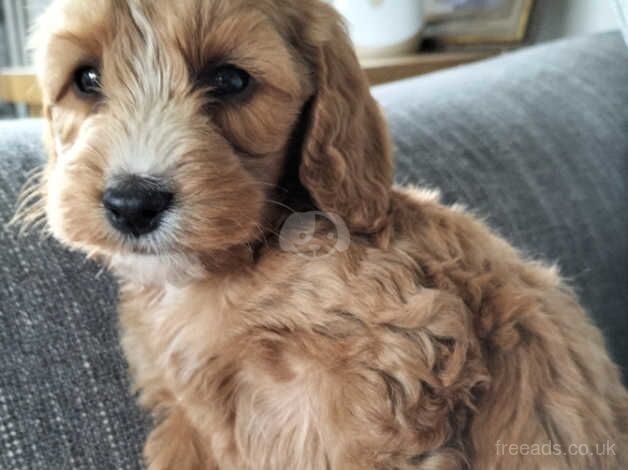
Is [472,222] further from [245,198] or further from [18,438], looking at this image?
[18,438]

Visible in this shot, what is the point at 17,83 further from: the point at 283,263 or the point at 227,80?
the point at 283,263

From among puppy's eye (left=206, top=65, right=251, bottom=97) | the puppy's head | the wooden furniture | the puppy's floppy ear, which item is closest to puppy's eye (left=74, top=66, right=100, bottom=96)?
the puppy's head

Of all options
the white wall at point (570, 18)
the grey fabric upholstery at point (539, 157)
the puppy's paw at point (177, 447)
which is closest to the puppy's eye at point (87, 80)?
the puppy's paw at point (177, 447)

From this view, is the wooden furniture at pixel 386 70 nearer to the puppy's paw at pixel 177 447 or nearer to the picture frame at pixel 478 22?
the picture frame at pixel 478 22

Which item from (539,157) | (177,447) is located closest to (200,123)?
(177,447)

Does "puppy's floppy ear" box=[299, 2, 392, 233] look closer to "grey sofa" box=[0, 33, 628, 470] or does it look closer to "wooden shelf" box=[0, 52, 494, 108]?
"grey sofa" box=[0, 33, 628, 470]

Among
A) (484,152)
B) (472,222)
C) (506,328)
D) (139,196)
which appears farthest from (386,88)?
(139,196)

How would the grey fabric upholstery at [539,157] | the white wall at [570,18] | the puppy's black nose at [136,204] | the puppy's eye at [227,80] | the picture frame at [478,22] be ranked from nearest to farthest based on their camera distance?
the puppy's black nose at [136,204] < the puppy's eye at [227,80] < the grey fabric upholstery at [539,157] < the white wall at [570,18] < the picture frame at [478,22]
